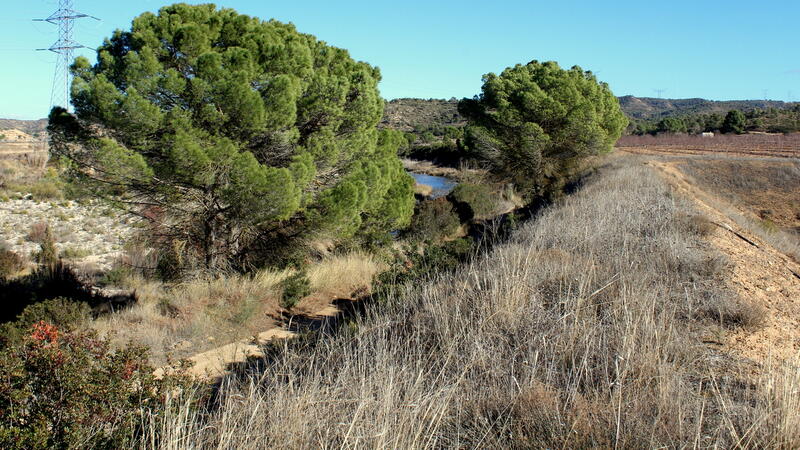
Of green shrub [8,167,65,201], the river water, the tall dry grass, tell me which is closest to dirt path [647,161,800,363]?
the tall dry grass

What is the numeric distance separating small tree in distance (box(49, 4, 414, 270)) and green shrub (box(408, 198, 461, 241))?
671 centimetres

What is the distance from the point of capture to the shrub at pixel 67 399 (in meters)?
3.02

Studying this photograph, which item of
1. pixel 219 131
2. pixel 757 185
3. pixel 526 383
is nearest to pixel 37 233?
pixel 219 131

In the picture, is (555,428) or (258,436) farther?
(555,428)

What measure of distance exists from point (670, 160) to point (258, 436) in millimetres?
28807

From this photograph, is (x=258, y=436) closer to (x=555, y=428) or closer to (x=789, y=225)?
(x=555, y=428)

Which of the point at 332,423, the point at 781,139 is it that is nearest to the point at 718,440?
the point at 332,423

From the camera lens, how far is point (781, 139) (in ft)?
119

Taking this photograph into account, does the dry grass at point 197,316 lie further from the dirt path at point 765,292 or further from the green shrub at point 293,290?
the dirt path at point 765,292

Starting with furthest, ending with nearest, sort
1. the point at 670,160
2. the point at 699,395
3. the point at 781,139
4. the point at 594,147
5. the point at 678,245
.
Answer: the point at 781,139
the point at 670,160
the point at 594,147
the point at 678,245
the point at 699,395

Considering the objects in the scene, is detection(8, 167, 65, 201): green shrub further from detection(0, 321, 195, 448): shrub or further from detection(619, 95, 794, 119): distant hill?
detection(619, 95, 794, 119): distant hill

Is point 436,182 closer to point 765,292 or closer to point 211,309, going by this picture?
point 211,309

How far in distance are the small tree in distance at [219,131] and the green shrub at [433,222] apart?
22.0 ft

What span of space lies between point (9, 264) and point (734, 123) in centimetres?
5962
